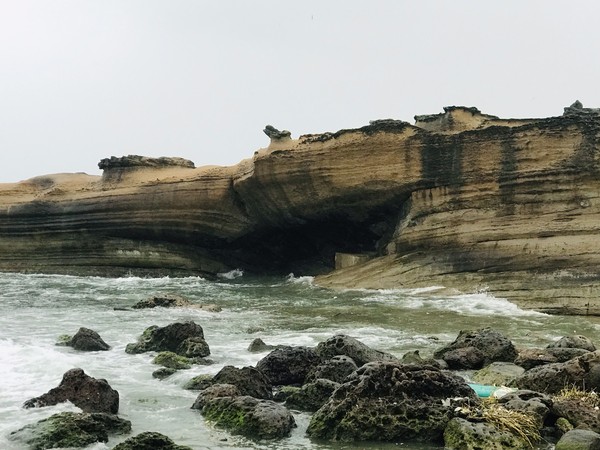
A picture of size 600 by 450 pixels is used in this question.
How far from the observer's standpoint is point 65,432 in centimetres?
651

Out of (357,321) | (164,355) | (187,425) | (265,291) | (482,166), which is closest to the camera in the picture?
(187,425)

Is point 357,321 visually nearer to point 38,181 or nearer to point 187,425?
point 187,425

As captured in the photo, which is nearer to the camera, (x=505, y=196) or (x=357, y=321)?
(x=357, y=321)

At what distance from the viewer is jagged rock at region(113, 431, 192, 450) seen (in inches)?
239

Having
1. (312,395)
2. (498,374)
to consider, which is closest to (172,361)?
(312,395)

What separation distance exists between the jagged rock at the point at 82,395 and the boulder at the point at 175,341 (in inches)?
137

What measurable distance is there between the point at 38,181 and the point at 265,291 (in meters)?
16.5

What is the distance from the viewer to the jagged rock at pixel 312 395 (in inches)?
313

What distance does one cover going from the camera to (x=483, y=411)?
6809 mm

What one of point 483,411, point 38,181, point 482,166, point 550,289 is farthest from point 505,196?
point 38,181

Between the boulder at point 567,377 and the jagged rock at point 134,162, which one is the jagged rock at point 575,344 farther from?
the jagged rock at point 134,162

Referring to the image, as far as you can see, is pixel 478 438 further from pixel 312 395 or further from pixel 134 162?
pixel 134 162

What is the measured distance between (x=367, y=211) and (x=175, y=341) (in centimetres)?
1473

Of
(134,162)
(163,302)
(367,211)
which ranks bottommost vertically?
(163,302)
